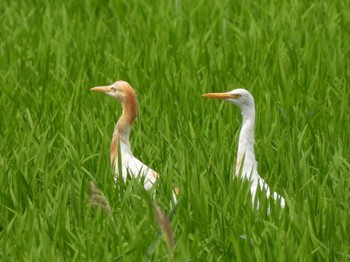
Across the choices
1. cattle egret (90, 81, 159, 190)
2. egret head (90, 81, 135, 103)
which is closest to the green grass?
cattle egret (90, 81, 159, 190)

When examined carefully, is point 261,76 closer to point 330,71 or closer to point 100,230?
point 330,71

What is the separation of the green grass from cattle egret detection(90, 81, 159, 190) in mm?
75

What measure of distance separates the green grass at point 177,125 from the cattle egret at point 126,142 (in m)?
0.07

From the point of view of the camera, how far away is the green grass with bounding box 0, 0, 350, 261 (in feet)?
13.5

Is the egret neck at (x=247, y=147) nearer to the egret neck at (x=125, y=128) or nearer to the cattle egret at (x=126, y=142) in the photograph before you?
the cattle egret at (x=126, y=142)

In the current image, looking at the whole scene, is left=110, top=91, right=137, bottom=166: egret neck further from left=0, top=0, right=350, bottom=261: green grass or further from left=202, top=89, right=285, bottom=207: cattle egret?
left=202, top=89, right=285, bottom=207: cattle egret

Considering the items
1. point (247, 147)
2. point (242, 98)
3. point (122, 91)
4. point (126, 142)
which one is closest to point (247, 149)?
point (247, 147)

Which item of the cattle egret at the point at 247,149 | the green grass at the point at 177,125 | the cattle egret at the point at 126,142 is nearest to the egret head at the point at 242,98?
the cattle egret at the point at 247,149

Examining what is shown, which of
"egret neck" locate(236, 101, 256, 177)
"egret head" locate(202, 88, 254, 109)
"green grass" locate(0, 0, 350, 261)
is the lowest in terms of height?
"green grass" locate(0, 0, 350, 261)

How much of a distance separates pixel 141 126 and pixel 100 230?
1.58m

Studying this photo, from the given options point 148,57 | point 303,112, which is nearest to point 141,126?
point 303,112

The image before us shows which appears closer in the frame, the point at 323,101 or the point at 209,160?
the point at 209,160

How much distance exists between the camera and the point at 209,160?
4.89 meters

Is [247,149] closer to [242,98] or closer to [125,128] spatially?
[242,98]
